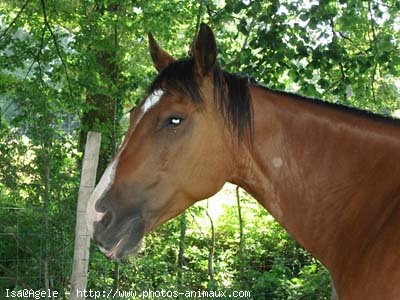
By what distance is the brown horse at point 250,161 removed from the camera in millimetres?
2295

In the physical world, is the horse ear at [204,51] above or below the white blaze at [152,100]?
above

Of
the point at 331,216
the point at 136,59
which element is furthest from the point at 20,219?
the point at 331,216

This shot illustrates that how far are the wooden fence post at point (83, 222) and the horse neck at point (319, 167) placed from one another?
234 cm

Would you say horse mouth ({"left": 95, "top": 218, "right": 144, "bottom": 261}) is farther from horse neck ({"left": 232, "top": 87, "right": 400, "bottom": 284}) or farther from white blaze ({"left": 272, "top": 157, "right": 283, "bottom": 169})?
white blaze ({"left": 272, "top": 157, "right": 283, "bottom": 169})

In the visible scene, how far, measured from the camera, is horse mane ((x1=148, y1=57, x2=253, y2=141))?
7.86 ft

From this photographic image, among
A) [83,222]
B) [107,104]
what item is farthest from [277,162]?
[107,104]

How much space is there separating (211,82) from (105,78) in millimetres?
4413

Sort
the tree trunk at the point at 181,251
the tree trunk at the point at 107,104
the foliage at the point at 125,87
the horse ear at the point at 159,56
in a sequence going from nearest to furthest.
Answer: the horse ear at the point at 159,56, the foliage at the point at 125,87, the tree trunk at the point at 107,104, the tree trunk at the point at 181,251

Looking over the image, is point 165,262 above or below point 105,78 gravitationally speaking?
below

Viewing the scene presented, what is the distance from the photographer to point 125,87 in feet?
17.3

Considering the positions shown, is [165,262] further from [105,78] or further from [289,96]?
[289,96]

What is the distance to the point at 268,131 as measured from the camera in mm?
2443

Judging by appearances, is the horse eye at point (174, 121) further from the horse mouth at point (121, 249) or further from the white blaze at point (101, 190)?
the horse mouth at point (121, 249)

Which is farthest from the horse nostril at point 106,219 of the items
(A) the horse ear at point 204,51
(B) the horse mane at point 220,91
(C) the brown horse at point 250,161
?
(A) the horse ear at point 204,51
